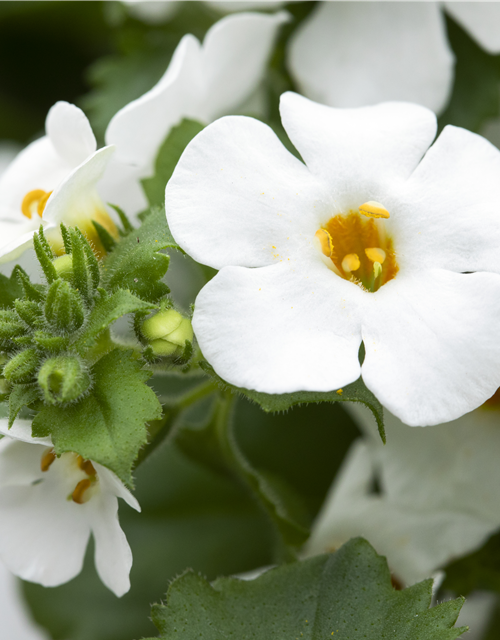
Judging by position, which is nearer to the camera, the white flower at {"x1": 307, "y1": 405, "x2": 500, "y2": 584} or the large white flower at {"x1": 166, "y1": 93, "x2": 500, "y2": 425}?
the large white flower at {"x1": 166, "y1": 93, "x2": 500, "y2": 425}

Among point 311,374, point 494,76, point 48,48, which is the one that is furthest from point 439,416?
point 48,48

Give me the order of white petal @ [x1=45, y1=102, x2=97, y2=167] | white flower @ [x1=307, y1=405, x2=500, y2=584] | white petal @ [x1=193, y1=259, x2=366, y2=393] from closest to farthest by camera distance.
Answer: white petal @ [x1=193, y1=259, x2=366, y2=393] < white petal @ [x1=45, y1=102, x2=97, y2=167] < white flower @ [x1=307, y1=405, x2=500, y2=584]

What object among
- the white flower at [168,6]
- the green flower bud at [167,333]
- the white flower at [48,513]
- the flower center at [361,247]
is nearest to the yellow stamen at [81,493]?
the white flower at [48,513]

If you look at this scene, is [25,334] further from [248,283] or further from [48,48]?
[48,48]

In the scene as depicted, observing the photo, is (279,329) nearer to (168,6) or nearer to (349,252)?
(349,252)

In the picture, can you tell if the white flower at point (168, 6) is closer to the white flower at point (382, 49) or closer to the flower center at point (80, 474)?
the white flower at point (382, 49)

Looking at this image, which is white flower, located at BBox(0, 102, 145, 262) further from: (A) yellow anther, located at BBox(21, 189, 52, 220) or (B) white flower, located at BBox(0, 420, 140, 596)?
(B) white flower, located at BBox(0, 420, 140, 596)

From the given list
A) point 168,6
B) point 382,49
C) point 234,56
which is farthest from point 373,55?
point 168,6

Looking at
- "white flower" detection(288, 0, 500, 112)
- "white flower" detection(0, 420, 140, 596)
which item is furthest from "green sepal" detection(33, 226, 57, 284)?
"white flower" detection(288, 0, 500, 112)
